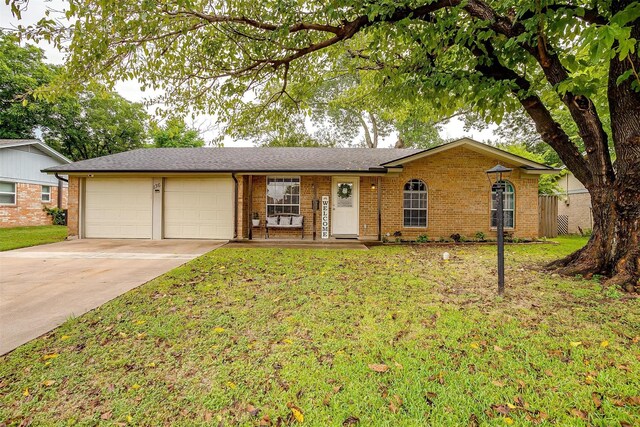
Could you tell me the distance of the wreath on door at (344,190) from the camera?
10906 millimetres

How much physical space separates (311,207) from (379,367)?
8.50 m

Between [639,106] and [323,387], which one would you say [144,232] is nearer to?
[323,387]

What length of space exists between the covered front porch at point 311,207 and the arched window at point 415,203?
1.11 meters

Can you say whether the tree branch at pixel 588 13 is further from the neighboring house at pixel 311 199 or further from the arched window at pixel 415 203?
the arched window at pixel 415 203

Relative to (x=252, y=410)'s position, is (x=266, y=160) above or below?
above

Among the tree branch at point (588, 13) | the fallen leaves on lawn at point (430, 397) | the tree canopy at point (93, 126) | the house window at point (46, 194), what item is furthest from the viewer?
the tree canopy at point (93, 126)

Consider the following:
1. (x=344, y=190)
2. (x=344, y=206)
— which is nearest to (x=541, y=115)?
(x=344, y=190)

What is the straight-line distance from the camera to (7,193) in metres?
15.0

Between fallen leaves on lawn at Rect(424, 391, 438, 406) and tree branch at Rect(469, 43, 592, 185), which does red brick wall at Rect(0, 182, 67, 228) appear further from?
tree branch at Rect(469, 43, 592, 185)

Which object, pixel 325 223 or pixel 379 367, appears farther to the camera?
pixel 325 223

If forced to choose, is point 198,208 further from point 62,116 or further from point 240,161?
point 62,116

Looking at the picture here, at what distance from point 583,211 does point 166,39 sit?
62.3 ft

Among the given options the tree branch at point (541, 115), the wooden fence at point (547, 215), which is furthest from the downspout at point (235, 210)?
the wooden fence at point (547, 215)

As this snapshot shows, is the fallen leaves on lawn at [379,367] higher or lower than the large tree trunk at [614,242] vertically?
lower
